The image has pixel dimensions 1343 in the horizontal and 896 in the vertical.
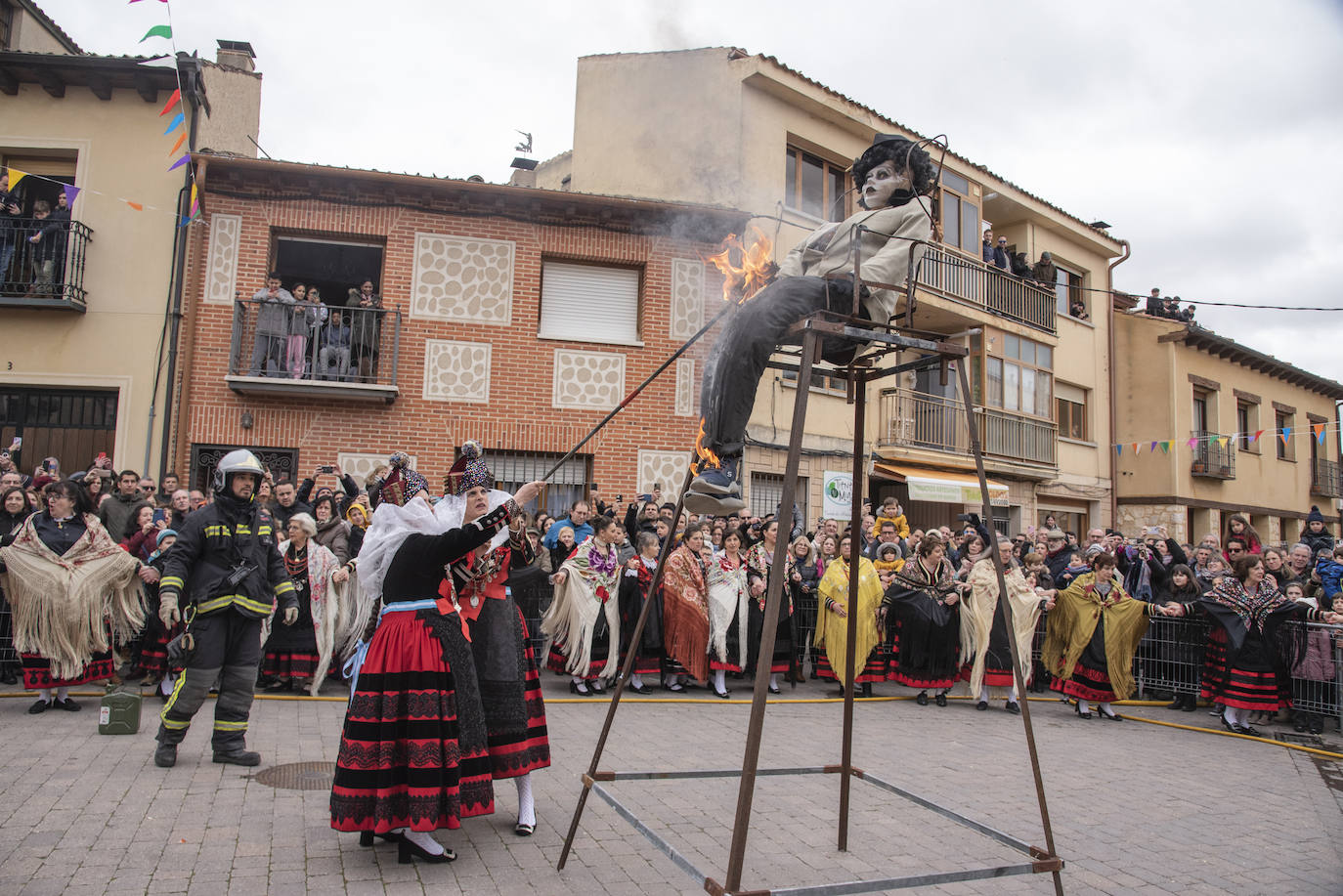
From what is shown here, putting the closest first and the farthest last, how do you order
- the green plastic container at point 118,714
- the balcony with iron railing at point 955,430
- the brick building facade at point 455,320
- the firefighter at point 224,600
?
the firefighter at point 224,600 < the green plastic container at point 118,714 < the brick building facade at point 455,320 < the balcony with iron railing at point 955,430

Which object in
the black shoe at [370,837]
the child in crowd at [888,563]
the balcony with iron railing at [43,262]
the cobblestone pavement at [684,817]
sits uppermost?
the balcony with iron railing at [43,262]

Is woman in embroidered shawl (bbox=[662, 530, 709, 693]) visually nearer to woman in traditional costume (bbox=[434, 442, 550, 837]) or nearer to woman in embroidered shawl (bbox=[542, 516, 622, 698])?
woman in embroidered shawl (bbox=[542, 516, 622, 698])

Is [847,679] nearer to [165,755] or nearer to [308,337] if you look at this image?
[165,755]

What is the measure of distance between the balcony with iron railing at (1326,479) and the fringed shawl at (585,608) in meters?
29.4

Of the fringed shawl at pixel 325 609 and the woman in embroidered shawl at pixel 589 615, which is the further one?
the woman in embroidered shawl at pixel 589 615

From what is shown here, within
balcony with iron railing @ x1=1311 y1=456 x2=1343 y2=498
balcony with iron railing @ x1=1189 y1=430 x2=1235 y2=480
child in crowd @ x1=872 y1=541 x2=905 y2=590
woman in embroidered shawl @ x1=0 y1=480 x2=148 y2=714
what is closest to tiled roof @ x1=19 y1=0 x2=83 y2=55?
woman in embroidered shawl @ x1=0 y1=480 x2=148 y2=714

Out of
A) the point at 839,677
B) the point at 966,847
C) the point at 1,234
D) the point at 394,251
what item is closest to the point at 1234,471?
the point at 839,677

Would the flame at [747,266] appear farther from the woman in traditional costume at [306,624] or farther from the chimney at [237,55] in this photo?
the chimney at [237,55]

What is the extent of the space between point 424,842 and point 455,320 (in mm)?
10563

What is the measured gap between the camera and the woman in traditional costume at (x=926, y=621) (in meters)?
9.66

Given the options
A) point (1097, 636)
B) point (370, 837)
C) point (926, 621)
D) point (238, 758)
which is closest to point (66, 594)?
point (238, 758)

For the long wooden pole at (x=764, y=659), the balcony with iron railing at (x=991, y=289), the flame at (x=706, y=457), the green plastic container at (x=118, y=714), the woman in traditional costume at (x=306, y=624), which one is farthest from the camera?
the balcony with iron railing at (x=991, y=289)

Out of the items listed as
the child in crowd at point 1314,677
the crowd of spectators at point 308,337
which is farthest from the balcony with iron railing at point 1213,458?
the crowd of spectators at point 308,337

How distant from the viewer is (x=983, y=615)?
31.7 ft
